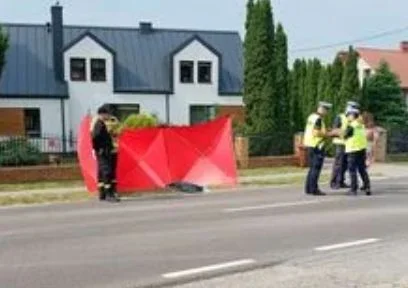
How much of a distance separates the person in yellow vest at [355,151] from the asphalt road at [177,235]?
484 mm

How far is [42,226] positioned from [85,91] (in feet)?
114

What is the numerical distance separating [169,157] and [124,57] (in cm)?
3044

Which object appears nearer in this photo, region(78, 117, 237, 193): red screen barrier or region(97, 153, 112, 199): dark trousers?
region(97, 153, 112, 199): dark trousers

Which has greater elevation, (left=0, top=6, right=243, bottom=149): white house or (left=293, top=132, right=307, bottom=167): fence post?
(left=0, top=6, right=243, bottom=149): white house

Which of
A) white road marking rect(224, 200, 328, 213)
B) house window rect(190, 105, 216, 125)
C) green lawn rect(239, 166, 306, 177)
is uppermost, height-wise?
house window rect(190, 105, 216, 125)

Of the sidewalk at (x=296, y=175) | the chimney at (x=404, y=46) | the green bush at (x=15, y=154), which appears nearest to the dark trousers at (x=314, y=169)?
the sidewalk at (x=296, y=175)

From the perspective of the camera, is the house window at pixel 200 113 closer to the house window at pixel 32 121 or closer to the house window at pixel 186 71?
the house window at pixel 186 71

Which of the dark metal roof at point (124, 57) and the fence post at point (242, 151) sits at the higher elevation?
the dark metal roof at point (124, 57)

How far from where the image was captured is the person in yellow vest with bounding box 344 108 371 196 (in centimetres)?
1798

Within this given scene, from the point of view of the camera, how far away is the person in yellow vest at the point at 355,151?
59.0 feet

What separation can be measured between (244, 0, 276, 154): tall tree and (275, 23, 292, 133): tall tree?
1.32ft

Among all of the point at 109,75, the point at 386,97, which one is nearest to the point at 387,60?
the point at 386,97

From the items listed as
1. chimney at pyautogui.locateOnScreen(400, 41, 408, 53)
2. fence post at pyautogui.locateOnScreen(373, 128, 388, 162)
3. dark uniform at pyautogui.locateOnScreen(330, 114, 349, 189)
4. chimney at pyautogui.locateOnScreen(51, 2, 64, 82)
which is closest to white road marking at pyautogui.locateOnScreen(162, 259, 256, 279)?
dark uniform at pyautogui.locateOnScreen(330, 114, 349, 189)

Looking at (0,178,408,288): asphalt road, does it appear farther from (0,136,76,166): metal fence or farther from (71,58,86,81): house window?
(71,58,86,81): house window
